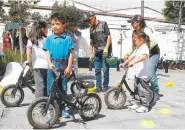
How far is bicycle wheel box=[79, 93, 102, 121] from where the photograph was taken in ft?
16.3

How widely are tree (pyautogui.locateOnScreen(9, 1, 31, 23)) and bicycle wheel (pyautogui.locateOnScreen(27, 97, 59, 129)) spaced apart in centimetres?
636

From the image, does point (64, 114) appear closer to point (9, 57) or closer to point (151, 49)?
point (151, 49)

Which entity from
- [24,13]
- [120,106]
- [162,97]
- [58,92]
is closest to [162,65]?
[24,13]

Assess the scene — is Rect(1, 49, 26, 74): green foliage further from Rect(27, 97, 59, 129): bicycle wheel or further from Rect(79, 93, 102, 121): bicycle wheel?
Rect(27, 97, 59, 129): bicycle wheel

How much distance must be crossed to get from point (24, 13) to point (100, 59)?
14.0ft

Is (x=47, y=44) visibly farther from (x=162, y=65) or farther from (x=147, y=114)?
(x=162, y=65)

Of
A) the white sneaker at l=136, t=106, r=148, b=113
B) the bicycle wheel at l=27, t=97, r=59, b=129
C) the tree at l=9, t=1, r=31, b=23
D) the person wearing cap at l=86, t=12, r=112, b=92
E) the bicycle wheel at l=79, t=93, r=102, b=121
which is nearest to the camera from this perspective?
the bicycle wheel at l=27, t=97, r=59, b=129

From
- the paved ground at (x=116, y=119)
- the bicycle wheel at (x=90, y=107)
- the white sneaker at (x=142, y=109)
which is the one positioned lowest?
the paved ground at (x=116, y=119)

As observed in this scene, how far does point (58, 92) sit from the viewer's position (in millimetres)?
4703

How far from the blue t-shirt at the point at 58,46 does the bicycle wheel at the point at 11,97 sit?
1511 mm

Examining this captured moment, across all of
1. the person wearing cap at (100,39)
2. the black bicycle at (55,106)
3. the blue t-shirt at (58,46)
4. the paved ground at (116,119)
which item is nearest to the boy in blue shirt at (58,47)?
the blue t-shirt at (58,46)

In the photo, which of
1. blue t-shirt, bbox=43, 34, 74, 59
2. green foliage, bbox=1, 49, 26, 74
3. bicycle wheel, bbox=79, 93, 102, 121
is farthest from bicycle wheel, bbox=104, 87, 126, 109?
green foliage, bbox=1, 49, 26, 74

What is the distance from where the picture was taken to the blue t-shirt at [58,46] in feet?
16.0

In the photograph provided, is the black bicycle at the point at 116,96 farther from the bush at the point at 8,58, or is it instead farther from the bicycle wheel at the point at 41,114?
the bush at the point at 8,58
